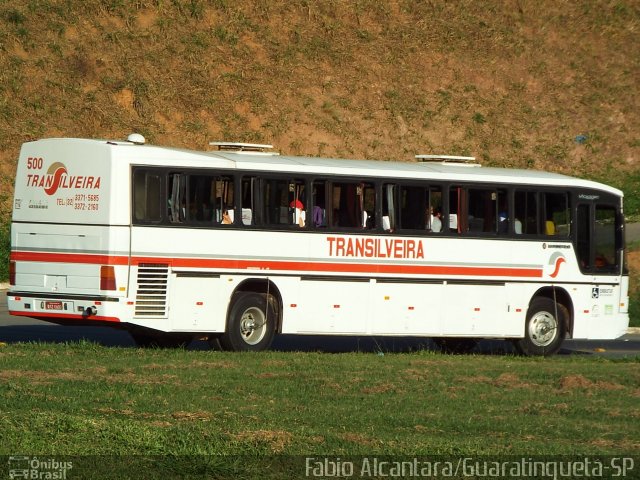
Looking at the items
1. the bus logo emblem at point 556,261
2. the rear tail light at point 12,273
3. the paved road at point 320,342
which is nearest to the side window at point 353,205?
the paved road at point 320,342

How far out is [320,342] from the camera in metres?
25.1

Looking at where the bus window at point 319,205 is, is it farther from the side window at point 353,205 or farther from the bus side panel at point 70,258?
the bus side panel at point 70,258

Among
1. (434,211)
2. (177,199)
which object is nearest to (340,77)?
(434,211)

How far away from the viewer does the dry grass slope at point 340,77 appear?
148ft

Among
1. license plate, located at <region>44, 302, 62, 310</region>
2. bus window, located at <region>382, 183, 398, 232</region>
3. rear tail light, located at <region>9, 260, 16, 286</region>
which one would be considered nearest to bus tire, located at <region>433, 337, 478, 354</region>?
bus window, located at <region>382, 183, 398, 232</region>

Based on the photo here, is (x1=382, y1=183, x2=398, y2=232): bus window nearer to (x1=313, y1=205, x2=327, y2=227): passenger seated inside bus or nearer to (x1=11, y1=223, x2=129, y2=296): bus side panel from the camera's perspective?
(x1=313, y1=205, x2=327, y2=227): passenger seated inside bus

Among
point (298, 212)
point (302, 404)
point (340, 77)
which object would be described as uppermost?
point (340, 77)

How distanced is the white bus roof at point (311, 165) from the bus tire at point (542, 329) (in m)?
2.20

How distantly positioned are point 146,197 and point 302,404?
698 centimetres

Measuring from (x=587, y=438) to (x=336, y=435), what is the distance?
2.37 meters

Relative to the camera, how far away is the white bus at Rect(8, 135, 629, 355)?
2028 centimetres

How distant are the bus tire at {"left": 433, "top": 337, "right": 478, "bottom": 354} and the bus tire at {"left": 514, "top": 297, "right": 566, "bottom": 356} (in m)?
1.09

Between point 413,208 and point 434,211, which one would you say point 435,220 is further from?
point 413,208

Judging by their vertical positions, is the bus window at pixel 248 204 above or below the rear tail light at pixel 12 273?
above
